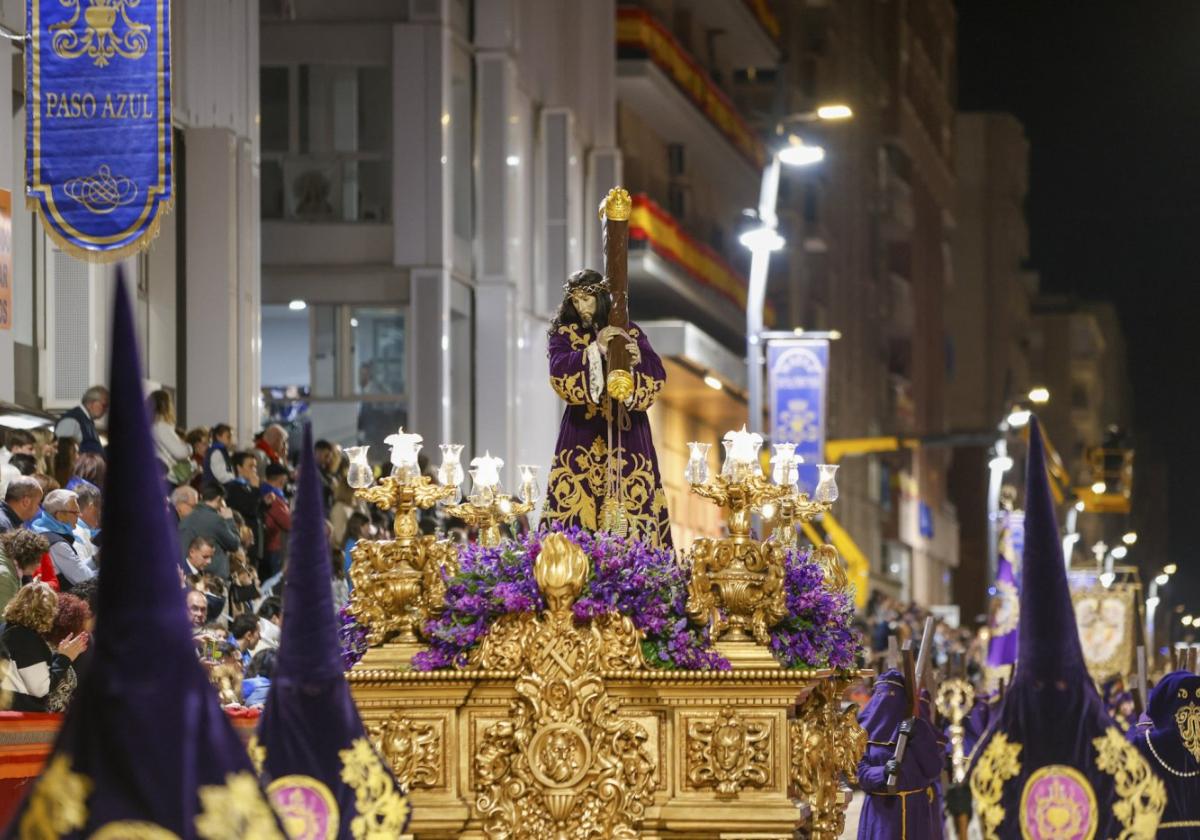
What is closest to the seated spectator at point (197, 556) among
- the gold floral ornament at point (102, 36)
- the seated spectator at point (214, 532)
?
the seated spectator at point (214, 532)

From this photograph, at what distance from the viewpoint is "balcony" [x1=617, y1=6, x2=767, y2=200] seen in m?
45.8

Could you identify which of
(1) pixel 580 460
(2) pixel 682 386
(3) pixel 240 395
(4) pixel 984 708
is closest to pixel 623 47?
(2) pixel 682 386

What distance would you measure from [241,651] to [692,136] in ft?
127

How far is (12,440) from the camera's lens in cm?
1655

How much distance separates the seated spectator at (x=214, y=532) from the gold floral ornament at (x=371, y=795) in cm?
842

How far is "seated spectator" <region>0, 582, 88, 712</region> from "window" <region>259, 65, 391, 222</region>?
23.4 m

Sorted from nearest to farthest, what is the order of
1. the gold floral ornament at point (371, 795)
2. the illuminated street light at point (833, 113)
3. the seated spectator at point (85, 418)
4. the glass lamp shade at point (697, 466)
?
the gold floral ornament at point (371, 795)
the glass lamp shade at point (697, 466)
the seated spectator at point (85, 418)
the illuminated street light at point (833, 113)

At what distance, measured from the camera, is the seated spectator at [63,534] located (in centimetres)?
1398

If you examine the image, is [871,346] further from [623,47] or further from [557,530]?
[557,530]

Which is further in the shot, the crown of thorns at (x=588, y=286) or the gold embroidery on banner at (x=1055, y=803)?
the crown of thorns at (x=588, y=286)

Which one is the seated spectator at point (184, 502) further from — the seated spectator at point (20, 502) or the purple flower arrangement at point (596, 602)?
the purple flower arrangement at point (596, 602)

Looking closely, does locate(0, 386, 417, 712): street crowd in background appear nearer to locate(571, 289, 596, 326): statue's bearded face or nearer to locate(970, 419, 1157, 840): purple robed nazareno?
locate(571, 289, 596, 326): statue's bearded face

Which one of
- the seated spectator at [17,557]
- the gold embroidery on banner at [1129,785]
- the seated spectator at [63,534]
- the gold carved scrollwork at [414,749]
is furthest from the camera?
the seated spectator at [63,534]

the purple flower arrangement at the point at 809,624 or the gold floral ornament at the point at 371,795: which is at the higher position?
the purple flower arrangement at the point at 809,624
